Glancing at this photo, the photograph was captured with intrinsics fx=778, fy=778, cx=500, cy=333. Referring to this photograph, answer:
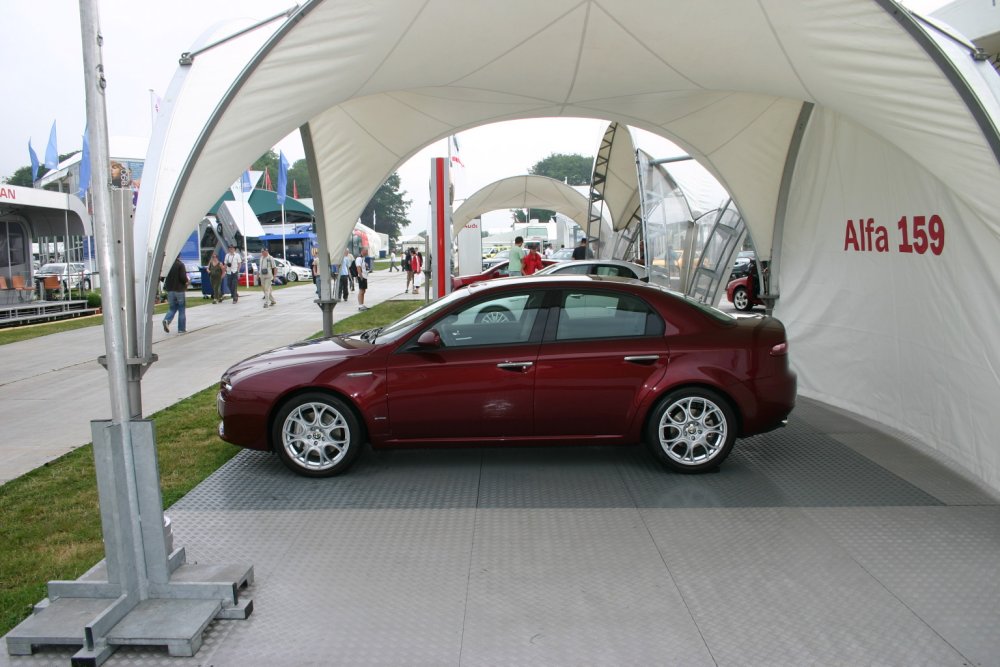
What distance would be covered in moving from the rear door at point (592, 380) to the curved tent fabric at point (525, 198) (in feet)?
103

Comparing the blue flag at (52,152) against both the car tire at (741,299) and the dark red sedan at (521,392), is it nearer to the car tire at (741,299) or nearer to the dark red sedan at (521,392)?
the car tire at (741,299)

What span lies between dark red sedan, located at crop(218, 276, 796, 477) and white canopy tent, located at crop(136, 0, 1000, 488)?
157 cm

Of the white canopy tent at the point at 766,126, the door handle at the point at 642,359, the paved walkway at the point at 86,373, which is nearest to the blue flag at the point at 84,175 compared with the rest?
the paved walkway at the point at 86,373

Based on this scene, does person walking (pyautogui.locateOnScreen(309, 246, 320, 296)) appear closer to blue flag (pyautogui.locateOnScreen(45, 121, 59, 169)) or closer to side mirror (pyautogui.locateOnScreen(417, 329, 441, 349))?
side mirror (pyautogui.locateOnScreen(417, 329, 441, 349))

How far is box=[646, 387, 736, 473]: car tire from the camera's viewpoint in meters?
5.94

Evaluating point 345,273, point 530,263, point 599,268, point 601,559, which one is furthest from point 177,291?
point 601,559

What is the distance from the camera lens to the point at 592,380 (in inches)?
231

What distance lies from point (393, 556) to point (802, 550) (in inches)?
94.9

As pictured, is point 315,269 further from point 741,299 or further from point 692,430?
point 692,430

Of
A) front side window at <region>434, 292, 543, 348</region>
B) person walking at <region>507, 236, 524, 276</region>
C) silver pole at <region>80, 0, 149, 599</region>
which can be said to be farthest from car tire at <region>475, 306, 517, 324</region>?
person walking at <region>507, 236, 524, 276</region>

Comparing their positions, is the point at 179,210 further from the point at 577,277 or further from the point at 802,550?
the point at 802,550

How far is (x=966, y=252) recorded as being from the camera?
588cm

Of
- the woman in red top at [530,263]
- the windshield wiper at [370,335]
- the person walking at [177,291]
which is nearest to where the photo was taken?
the windshield wiper at [370,335]

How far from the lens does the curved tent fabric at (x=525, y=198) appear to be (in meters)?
38.3
